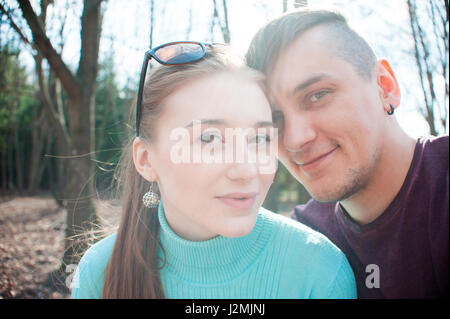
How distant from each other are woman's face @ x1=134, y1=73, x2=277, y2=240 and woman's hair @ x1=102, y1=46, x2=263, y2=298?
0.07 metres

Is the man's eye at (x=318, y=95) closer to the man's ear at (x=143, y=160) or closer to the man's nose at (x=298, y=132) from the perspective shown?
the man's nose at (x=298, y=132)

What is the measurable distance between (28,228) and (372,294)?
8.84 meters

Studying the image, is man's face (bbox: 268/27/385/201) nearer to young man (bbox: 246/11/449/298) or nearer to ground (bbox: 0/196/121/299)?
young man (bbox: 246/11/449/298)

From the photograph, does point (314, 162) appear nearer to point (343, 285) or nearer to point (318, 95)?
point (318, 95)

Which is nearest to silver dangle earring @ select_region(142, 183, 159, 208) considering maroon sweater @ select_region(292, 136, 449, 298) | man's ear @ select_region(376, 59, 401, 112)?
maroon sweater @ select_region(292, 136, 449, 298)

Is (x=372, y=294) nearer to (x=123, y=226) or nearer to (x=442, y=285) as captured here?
(x=442, y=285)

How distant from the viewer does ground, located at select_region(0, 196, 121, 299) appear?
152 inches

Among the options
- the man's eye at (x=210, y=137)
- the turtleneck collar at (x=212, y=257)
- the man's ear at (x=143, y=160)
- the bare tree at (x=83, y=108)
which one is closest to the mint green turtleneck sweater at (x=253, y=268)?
the turtleneck collar at (x=212, y=257)

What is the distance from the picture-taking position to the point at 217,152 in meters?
1.39

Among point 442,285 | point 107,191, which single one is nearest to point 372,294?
point 442,285

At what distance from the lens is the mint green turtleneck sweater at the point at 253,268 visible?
5.07ft

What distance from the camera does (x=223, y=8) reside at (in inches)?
149

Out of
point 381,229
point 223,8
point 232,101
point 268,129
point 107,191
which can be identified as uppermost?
point 223,8

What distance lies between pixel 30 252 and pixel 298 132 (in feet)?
19.6
